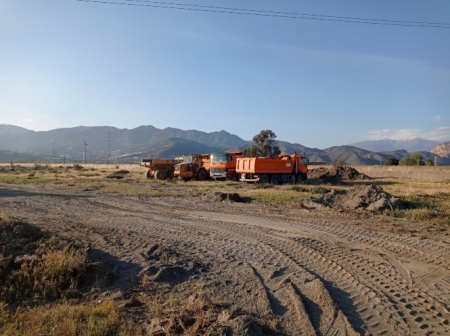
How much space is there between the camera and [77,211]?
15172mm

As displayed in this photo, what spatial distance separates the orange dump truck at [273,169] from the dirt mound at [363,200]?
1277 cm

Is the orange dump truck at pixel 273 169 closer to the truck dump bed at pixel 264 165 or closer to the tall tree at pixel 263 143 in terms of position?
the truck dump bed at pixel 264 165

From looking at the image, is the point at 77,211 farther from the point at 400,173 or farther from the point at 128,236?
the point at 400,173

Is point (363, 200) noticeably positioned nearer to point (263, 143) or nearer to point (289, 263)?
point (289, 263)

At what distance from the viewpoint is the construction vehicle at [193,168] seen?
35.4 m

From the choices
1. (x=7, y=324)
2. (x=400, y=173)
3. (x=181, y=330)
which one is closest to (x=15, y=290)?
(x=7, y=324)

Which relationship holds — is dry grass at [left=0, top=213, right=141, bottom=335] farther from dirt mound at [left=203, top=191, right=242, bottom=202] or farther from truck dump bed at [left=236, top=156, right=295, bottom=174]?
truck dump bed at [left=236, top=156, right=295, bottom=174]

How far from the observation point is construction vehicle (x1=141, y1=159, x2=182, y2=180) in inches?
1433

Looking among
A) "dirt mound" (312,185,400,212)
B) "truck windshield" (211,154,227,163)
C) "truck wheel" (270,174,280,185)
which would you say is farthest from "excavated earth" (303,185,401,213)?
"truck windshield" (211,154,227,163)

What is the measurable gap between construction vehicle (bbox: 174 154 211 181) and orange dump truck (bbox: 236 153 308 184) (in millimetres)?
3947

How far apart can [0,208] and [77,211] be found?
2.93 metres

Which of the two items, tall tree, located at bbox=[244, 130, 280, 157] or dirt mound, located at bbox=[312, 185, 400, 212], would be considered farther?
tall tree, located at bbox=[244, 130, 280, 157]

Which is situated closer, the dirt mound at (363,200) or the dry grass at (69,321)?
the dry grass at (69,321)

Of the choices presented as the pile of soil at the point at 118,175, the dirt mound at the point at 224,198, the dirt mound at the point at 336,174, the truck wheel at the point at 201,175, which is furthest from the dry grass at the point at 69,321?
the pile of soil at the point at 118,175
